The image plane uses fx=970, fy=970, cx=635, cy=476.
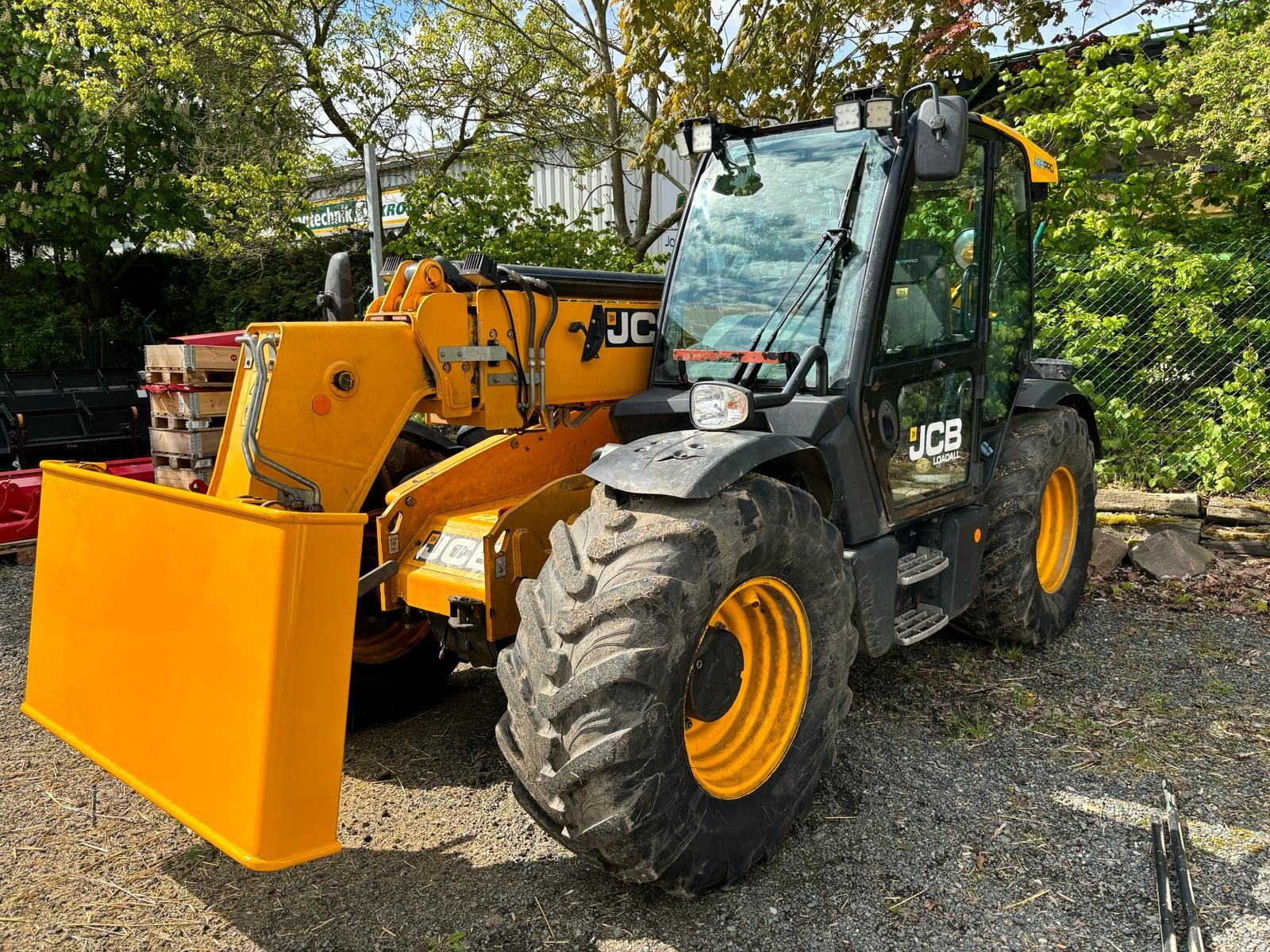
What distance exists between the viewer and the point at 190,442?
3.73 m

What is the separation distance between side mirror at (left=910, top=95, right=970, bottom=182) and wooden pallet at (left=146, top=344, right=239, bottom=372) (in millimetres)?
2590

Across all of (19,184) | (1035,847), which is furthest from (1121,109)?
(19,184)

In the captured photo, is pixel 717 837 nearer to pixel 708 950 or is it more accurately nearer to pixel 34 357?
pixel 708 950

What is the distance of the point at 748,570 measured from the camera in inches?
116

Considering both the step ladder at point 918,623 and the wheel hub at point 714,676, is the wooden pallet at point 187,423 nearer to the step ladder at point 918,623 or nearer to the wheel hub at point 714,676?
the wheel hub at point 714,676

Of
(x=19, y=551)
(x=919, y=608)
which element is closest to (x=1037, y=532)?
(x=919, y=608)

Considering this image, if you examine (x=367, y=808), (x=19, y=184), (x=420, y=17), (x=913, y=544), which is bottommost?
(x=367, y=808)

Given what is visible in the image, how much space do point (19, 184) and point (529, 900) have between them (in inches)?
631

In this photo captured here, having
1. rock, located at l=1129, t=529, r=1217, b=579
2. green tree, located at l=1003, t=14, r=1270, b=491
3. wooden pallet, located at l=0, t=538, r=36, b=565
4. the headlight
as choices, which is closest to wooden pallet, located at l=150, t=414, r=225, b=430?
the headlight

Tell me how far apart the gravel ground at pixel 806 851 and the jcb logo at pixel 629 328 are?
178 cm

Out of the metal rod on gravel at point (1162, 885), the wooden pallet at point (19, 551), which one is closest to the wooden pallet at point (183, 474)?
the metal rod on gravel at point (1162, 885)

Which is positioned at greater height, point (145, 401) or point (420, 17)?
point (420, 17)

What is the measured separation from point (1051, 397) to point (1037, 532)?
2.48 ft

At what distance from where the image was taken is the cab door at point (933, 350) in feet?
12.1
